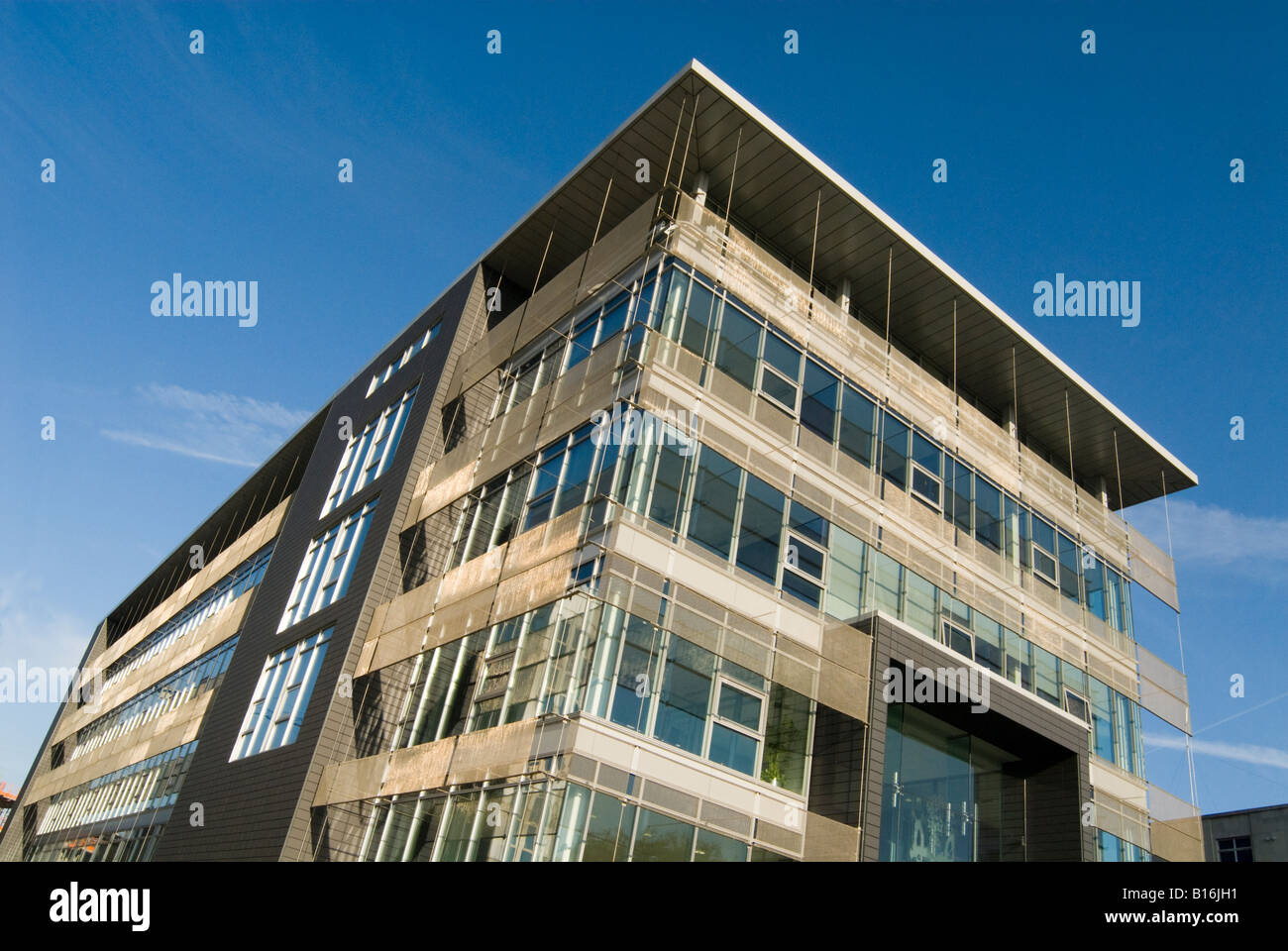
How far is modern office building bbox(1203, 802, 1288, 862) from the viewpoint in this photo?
116 feet

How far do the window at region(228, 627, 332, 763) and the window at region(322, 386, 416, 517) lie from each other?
13.6 ft

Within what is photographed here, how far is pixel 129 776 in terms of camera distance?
32.9 metres

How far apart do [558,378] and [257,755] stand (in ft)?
34.2

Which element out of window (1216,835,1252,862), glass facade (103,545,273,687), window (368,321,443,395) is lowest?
window (1216,835,1252,862)

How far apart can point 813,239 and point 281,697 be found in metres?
15.4

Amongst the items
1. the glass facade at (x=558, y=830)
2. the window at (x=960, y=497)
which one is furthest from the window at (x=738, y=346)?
the glass facade at (x=558, y=830)

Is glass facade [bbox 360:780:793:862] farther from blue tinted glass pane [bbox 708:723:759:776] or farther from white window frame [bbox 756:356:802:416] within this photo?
white window frame [bbox 756:356:802:416]

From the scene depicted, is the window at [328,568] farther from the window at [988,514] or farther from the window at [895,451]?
the window at [988,514]

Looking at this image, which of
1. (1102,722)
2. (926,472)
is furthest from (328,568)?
(1102,722)

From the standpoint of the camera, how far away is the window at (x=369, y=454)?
23469 millimetres

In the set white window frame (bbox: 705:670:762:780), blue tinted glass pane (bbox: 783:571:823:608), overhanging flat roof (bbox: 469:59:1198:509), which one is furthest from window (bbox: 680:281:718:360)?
white window frame (bbox: 705:670:762:780)

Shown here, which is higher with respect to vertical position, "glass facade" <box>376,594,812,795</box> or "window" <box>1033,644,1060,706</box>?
"window" <box>1033,644,1060,706</box>

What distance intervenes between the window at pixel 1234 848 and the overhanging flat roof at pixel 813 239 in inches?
793
